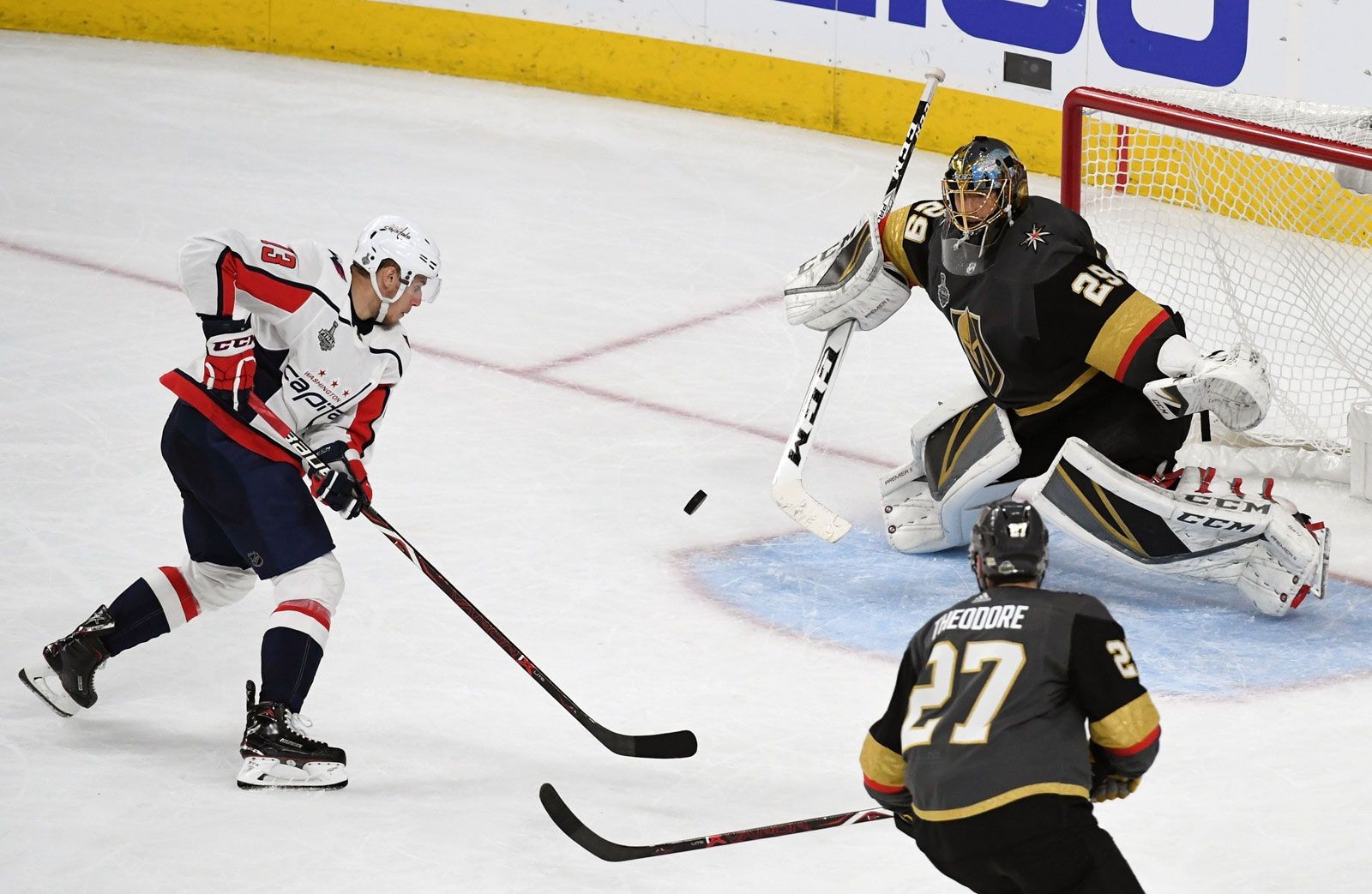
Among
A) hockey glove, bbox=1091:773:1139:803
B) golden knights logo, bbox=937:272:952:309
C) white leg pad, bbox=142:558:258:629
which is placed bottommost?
white leg pad, bbox=142:558:258:629

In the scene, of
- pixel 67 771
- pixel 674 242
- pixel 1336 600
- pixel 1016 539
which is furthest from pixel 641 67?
pixel 1016 539

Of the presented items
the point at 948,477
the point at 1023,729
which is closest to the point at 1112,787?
the point at 1023,729

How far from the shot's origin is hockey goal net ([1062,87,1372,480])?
4977 millimetres

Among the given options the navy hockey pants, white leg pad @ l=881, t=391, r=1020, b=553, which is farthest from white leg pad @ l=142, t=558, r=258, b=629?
white leg pad @ l=881, t=391, r=1020, b=553

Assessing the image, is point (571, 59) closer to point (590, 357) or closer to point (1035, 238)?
point (590, 357)

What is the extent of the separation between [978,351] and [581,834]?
4.93 feet

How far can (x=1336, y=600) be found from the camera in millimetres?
4297

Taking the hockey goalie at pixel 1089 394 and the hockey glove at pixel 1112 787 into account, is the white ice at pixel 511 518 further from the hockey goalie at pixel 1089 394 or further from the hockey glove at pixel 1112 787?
the hockey glove at pixel 1112 787

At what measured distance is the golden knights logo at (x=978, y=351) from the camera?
4.20 m

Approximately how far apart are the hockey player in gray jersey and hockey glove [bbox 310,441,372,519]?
1.36 metres

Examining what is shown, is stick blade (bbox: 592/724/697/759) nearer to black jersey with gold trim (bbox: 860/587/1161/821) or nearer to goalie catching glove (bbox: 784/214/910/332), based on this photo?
black jersey with gold trim (bbox: 860/587/1161/821)

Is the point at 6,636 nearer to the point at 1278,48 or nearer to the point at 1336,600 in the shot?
the point at 1336,600

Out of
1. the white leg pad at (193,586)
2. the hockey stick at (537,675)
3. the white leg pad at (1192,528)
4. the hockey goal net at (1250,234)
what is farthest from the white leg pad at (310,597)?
the hockey goal net at (1250,234)

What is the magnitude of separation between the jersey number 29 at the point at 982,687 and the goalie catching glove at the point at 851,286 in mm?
2117
